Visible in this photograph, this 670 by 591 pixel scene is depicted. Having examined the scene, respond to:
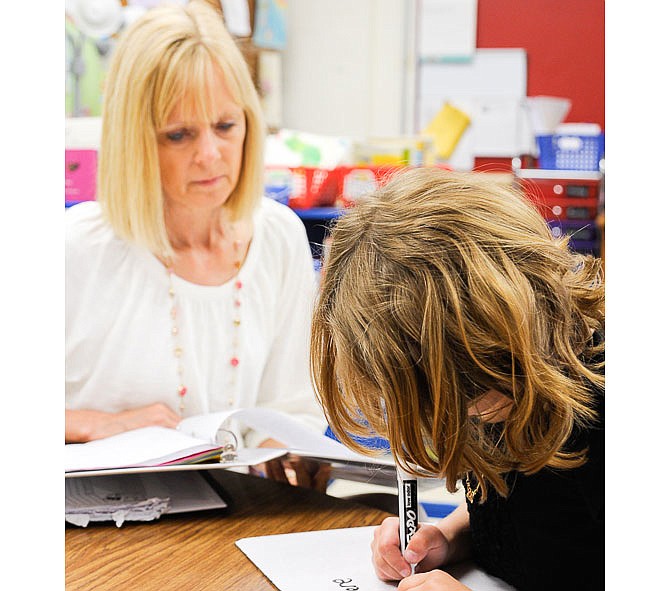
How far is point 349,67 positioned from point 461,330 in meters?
3.74

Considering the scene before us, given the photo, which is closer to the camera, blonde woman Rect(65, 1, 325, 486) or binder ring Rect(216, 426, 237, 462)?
binder ring Rect(216, 426, 237, 462)

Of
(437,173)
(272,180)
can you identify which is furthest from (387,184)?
(272,180)

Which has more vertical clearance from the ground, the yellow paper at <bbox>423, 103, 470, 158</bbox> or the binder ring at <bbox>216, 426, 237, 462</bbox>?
the yellow paper at <bbox>423, 103, 470, 158</bbox>

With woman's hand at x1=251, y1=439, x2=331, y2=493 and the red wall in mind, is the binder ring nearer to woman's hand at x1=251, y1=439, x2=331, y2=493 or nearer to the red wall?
woman's hand at x1=251, y1=439, x2=331, y2=493

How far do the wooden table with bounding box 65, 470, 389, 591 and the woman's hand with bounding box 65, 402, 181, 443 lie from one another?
22 centimetres

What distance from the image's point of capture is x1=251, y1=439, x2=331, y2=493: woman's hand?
1016mm

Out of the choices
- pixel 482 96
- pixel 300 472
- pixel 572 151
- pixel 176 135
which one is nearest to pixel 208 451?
pixel 300 472

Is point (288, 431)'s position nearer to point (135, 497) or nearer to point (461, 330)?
point (135, 497)

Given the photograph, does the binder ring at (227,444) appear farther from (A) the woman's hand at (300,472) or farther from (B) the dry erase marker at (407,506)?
(B) the dry erase marker at (407,506)

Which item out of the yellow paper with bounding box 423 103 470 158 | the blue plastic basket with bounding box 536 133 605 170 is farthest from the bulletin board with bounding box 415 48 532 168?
the blue plastic basket with bounding box 536 133 605 170

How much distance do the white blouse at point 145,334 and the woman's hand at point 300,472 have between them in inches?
9.5

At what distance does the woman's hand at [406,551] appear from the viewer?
0.74 m
